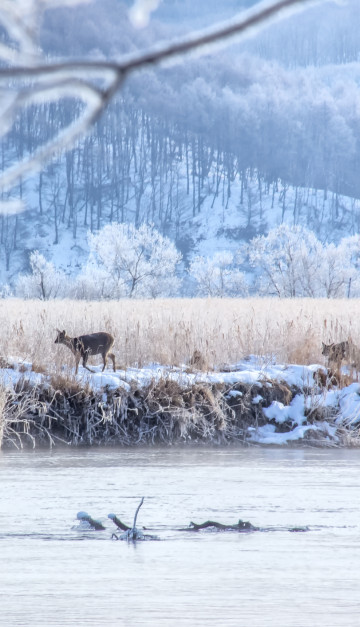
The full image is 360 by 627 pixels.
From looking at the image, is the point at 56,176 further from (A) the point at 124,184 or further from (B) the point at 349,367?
(B) the point at 349,367

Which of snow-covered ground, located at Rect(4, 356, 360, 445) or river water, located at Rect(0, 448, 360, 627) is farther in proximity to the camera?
snow-covered ground, located at Rect(4, 356, 360, 445)

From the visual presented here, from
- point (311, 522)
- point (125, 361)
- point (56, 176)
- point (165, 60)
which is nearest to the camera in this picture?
point (165, 60)

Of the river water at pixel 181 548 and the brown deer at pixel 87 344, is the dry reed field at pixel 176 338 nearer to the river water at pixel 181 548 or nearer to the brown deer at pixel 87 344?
the brown deer at pixel 87 344

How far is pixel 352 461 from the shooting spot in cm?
931

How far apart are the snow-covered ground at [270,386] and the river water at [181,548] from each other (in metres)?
1.79

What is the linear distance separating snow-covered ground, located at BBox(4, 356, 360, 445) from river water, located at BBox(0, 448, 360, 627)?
1.79 metres

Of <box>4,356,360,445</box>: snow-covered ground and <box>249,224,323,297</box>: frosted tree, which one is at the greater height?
<box>249,224,323,297</box>: frosted tree

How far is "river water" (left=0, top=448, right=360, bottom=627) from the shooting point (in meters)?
4.64

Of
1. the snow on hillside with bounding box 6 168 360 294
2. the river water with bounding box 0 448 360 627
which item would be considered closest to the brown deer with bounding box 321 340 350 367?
the river water with bounding box 0 448 360 627

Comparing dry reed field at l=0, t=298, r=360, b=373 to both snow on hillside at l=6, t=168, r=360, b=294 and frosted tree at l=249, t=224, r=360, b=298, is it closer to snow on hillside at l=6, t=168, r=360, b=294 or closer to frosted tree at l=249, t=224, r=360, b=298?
frosted tree at l=249, t=224, r=360, b=298

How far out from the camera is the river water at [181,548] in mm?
4645

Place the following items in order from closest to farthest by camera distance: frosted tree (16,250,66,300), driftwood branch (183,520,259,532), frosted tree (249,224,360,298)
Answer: driftwood branch (183,520,259,532) < frosted tree (249,224,360,298) < frosted tree (16,250,66,300)

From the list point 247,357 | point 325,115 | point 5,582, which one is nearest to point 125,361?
point 247,357

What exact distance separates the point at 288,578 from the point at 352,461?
171 inches
